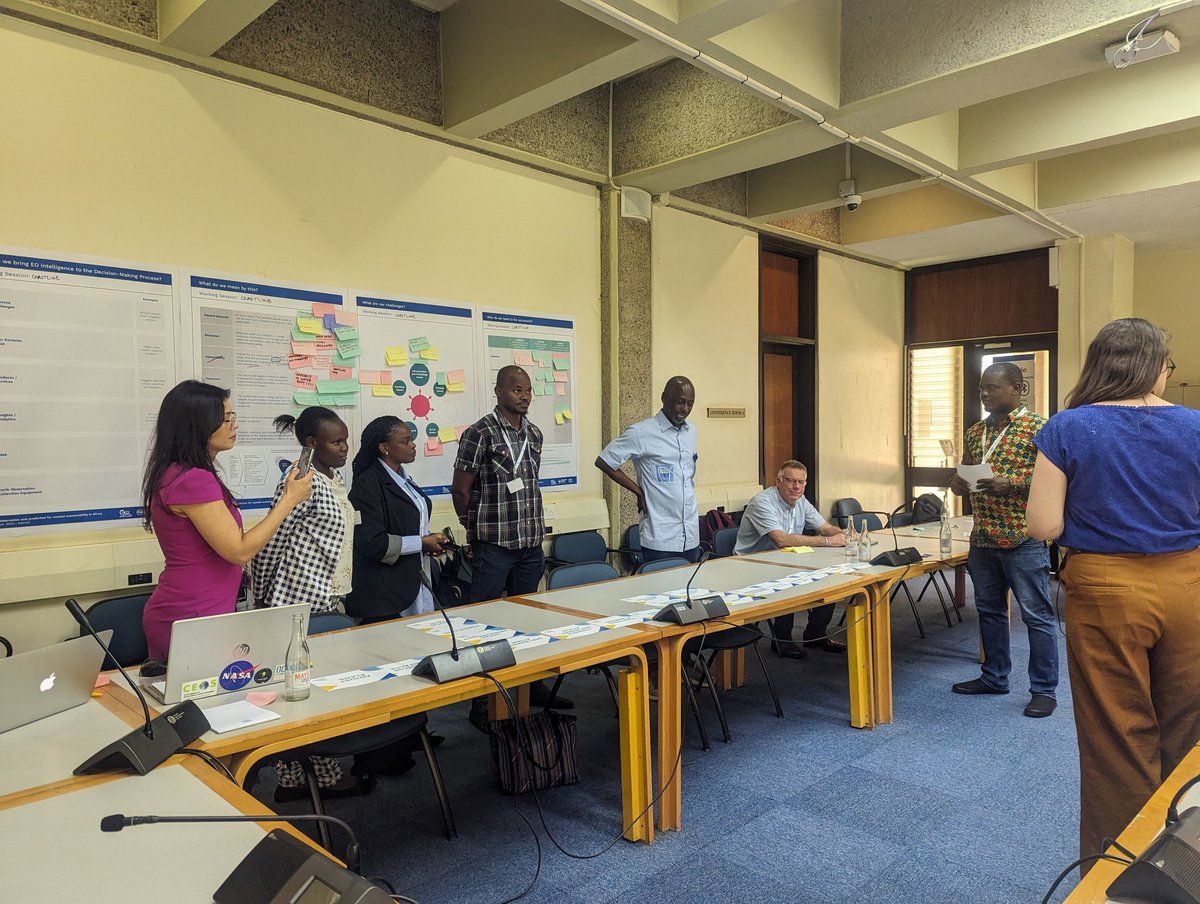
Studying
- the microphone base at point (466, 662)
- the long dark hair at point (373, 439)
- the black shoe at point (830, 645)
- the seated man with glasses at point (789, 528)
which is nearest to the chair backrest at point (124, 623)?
the long dark hair at point (373, 439)

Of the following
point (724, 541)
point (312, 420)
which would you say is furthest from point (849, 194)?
point (312, 420)

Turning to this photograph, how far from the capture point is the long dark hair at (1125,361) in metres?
2.01

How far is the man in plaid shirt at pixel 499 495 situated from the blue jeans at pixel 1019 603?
2.11m

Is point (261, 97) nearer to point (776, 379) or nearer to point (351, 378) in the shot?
point (351, 378)

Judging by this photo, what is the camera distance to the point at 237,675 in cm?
194

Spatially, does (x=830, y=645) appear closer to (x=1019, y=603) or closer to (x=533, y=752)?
(x=1019, y=603)

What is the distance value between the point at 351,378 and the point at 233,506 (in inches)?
68.1

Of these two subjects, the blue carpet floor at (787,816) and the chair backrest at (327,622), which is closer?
the blue carpet floor at (787,816)

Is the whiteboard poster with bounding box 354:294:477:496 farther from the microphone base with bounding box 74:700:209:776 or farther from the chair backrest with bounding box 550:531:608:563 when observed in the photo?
the microphone base with bounding box 74:700:209:776

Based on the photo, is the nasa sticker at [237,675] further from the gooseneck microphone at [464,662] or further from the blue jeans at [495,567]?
the blue jeans at [495,567]

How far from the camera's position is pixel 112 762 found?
1521 millimetres

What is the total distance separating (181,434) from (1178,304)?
8202mm

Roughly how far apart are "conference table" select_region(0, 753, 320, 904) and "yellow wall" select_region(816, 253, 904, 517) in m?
6.05

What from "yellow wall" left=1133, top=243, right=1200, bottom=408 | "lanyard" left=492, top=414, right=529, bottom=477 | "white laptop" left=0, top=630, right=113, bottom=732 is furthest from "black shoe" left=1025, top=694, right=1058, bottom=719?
"yellow wall" left=1133, top=243, right=1200, bottom=408
